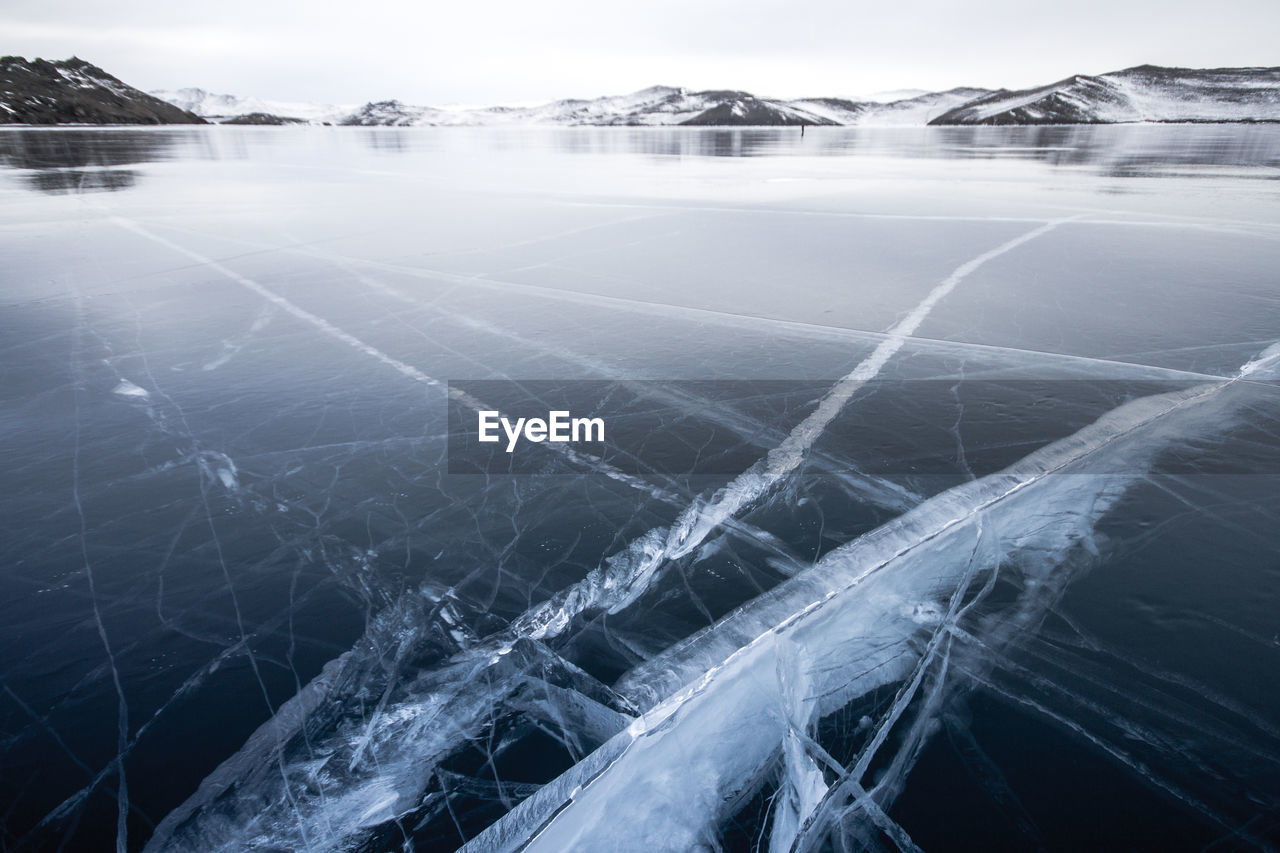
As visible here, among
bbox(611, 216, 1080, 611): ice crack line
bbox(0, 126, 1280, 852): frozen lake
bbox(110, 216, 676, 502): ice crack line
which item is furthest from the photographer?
bbox(110, 216, 676, 502): ice crack line

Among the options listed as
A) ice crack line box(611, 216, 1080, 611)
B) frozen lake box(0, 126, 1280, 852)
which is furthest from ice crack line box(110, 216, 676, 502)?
ice crack line box(611, 216, 1080, 611)

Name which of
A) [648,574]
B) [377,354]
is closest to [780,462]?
[648,574]

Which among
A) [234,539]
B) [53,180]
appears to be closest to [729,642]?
[234,539]

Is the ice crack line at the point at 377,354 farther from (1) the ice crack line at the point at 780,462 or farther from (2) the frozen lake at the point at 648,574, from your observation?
(1) the ice crack line at the point at 780,462

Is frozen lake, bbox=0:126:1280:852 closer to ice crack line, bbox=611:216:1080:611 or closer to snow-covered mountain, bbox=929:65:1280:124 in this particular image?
ice crack line, bbox=611:216:1080:611

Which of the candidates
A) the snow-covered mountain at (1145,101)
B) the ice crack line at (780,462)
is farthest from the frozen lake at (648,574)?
the snow-covered mountain at (1145,101)
